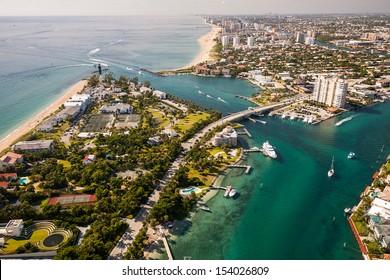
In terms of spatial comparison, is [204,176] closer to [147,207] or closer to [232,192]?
[232,192]

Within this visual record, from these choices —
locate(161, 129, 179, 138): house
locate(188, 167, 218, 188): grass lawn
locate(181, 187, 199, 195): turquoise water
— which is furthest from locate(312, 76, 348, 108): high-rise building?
locate(181, 187, 199, 195): turquoise water

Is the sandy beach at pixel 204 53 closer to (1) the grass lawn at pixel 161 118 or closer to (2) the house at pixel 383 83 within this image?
(1) the grass lawn at pixel 161 118

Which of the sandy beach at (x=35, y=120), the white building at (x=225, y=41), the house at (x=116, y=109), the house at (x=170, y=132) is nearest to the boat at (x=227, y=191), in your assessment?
the house at (x=170, y=132)

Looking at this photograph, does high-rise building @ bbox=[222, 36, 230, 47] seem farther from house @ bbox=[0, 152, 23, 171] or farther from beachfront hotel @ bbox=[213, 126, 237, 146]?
house @ bbox=[0, 152, 23, 171]
